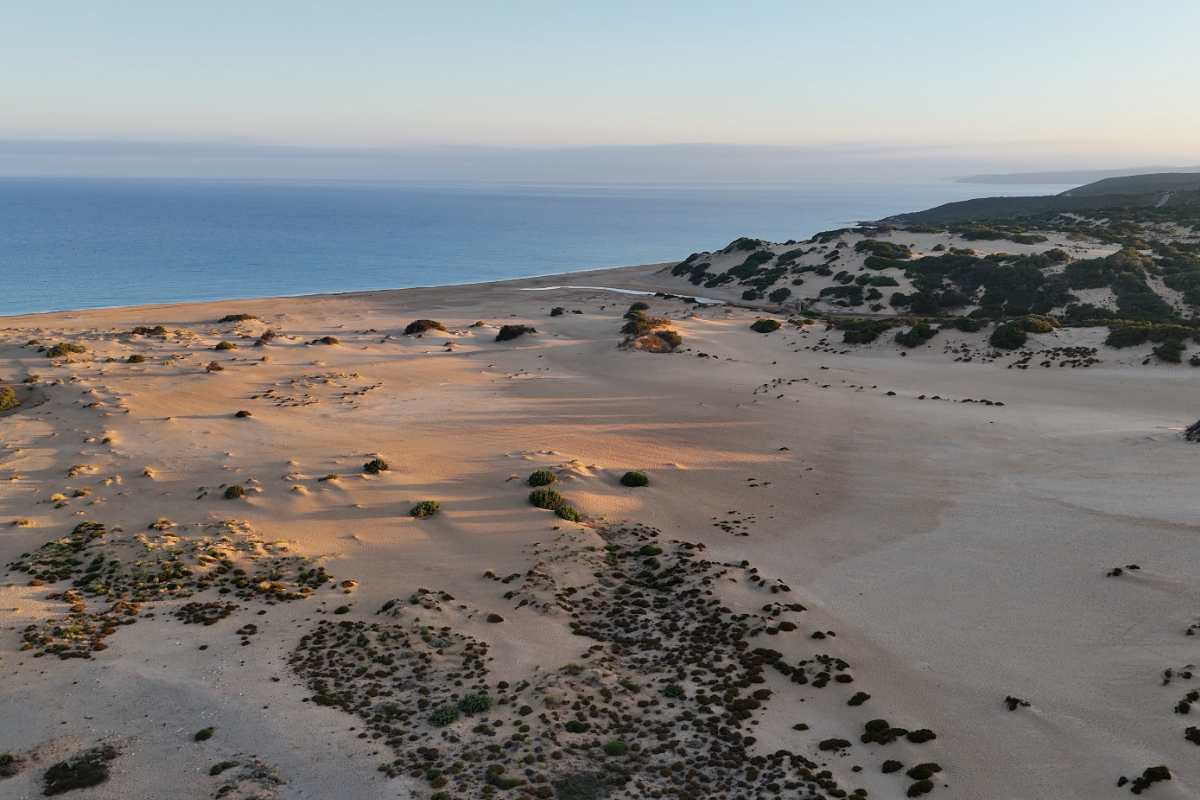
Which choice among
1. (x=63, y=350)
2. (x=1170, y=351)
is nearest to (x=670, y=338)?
(x=1170, y=351)

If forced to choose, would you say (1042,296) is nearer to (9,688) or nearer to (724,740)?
(724,740)

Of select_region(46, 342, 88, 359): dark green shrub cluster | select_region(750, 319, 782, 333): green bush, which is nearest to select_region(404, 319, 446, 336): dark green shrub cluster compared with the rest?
select_region(46, 342, 88, 359): dark green shrub cluster

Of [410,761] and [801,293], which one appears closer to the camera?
[410,761]

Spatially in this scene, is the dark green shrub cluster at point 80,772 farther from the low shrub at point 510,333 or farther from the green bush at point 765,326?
the green bush at point 765,326

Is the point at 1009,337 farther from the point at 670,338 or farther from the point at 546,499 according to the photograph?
the point at 546,499

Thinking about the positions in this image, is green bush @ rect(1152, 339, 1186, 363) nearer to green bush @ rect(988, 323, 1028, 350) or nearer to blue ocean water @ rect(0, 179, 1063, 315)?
green bush @ rect(988, 323, 1028, 350)

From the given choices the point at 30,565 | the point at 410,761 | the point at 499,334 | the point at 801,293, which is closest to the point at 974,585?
the point at 410,761
